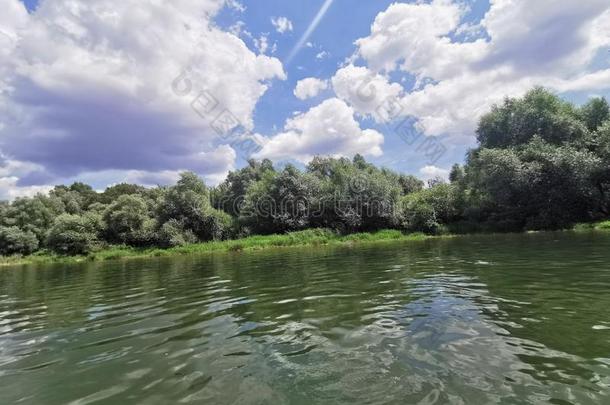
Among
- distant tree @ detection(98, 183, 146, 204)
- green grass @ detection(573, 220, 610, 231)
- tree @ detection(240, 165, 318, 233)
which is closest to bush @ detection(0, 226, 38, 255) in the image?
tree @ detection(240, 165, 318, 233)

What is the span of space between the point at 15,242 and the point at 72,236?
35.8ft

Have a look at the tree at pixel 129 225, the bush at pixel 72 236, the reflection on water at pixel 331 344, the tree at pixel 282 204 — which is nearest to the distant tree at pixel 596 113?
the tree at pixel 282 204

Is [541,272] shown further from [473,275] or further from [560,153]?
[560,153]

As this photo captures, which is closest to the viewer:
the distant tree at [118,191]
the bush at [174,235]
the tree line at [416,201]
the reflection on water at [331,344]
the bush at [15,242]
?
the reflection on water at [331,344]

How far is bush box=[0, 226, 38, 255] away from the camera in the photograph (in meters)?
49.9

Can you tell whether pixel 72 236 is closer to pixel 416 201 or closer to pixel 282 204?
pixel 282 204

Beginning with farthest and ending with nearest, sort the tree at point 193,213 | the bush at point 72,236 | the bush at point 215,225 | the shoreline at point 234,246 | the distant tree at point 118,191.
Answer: the distant tree at point 118,191 < the bush at point 215,225 < the tree at point 193,213 < the bush at point 72,236 < the shoreline at point 234,246

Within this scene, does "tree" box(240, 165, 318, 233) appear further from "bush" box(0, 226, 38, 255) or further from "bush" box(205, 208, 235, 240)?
"bush" box(0, 226, 38, 255)

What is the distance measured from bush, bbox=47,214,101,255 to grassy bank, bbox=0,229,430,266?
57.0 inches

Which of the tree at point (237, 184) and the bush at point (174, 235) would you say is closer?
the bush at point (174, 235)

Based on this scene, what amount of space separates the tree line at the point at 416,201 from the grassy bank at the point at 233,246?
7.49ft

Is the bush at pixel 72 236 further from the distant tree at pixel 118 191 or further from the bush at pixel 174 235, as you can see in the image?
the distant tree at pixel 118 191

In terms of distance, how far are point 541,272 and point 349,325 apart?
8394 millimetres

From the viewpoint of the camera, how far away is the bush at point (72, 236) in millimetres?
46094
